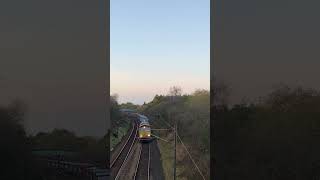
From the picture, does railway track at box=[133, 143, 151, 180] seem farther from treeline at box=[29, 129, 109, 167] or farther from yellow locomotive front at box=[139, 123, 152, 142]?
treeline at box=[29, 129, 109, 167]

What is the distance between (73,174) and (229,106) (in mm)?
8792

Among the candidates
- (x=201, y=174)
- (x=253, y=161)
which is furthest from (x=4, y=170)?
(x=201, y=174)

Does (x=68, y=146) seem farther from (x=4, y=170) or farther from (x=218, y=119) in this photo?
(x=218, y=119)

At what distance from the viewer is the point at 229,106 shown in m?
20.5

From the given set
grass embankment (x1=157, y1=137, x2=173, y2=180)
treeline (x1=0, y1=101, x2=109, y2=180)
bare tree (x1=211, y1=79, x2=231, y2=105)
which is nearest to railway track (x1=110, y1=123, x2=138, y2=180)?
grass embankment (x1=157, y1=137, x2=173, y2=180)

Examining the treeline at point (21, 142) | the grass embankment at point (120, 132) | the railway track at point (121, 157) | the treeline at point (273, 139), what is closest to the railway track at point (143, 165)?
the railway track at point (121, 157)

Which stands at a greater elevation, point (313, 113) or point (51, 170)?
point (313, 113)

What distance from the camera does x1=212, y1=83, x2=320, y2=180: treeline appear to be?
16.2 metres

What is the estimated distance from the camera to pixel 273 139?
1703cm

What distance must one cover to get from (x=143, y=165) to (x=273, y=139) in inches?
659

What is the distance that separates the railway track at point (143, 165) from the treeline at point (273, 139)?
1030 centimetres

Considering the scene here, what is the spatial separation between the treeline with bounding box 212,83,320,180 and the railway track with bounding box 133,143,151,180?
10302 mm

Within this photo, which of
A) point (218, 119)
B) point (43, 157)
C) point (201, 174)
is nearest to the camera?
point (43, 157)

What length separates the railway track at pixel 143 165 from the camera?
2850 centimetres
